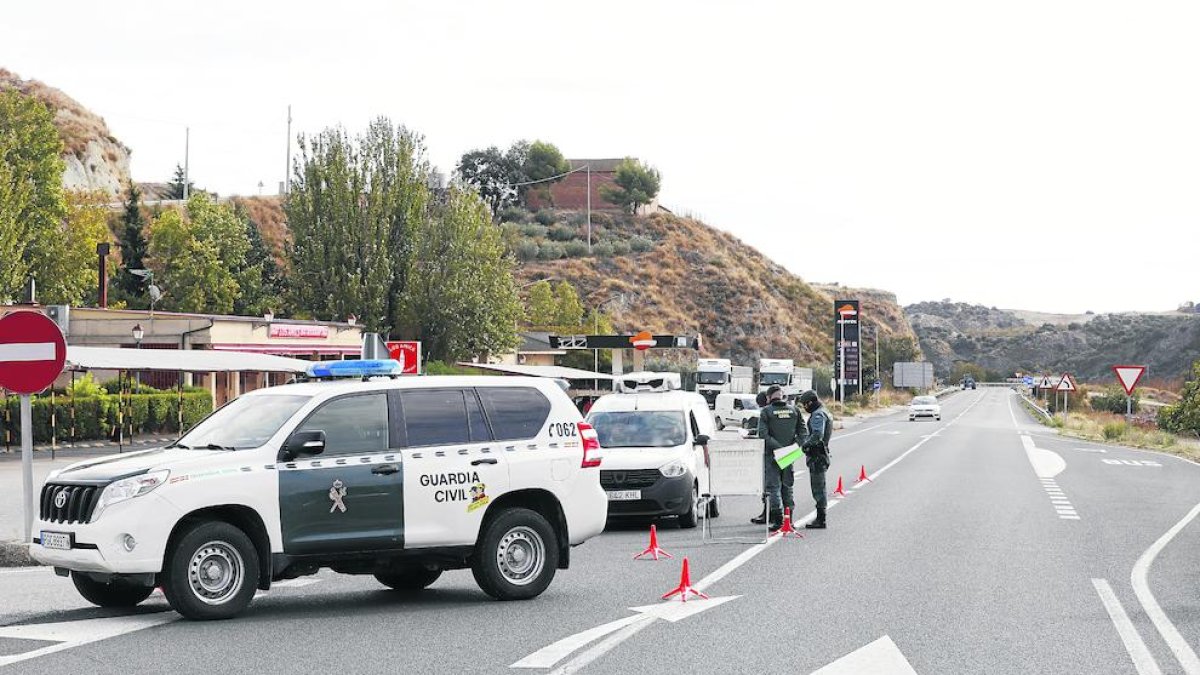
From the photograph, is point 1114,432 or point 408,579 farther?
point 1114,432

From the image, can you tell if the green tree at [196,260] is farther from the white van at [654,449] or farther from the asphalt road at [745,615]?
the asphalt road at [745,615]

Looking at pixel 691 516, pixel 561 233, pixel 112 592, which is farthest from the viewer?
pixel 561 233

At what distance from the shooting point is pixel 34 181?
67000mm

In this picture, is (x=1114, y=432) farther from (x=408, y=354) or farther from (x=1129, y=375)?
(x=408, y=354)

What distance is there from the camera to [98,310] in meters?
52.1

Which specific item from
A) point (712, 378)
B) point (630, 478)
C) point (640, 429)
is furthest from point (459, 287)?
point (630, 478)

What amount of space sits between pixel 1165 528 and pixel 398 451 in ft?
39.4

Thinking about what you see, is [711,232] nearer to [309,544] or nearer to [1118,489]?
[1118,489]

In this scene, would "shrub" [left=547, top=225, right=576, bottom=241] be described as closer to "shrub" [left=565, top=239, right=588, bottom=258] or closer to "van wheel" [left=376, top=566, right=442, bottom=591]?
"shrub" [left=565, top=239, right=588, bottom=258]

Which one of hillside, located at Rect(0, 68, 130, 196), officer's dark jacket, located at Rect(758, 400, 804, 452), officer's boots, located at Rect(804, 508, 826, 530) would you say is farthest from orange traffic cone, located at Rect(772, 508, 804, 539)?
hillside, located at Rect(0, 68, 130, 196)

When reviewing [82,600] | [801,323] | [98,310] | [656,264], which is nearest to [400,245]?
[98,310]

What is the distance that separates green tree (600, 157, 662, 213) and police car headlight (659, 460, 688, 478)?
15159 cm

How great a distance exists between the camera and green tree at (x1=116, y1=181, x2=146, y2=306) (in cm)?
7869

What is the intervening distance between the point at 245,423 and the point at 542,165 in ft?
537
